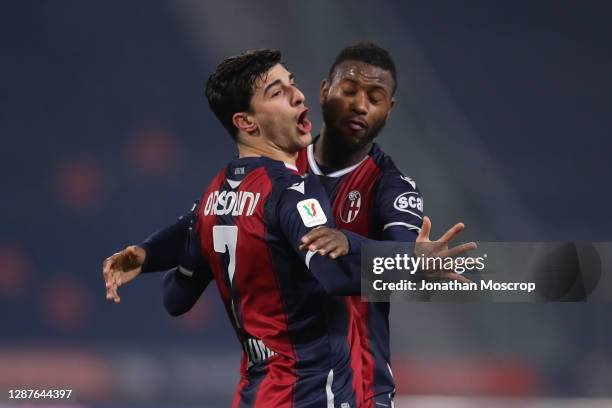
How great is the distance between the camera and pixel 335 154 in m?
3.00

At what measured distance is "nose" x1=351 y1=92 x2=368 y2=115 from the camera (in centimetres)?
298

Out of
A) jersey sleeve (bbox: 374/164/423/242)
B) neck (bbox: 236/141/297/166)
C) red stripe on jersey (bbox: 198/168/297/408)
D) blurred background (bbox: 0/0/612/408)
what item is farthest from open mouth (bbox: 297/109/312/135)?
blurred background (bbox: 0/0/612/408)

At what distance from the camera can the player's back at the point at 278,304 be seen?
2.18m

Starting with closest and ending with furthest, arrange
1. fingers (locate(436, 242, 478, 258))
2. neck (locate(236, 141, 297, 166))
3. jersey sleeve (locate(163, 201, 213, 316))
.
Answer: fingers (locate(436, 242, 478, 258)) < neck (locate(236, 141, 297, 166)) < jersey sleeve (locate(163, 201, 213, 316))

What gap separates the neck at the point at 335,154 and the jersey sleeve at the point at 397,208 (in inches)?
4.6

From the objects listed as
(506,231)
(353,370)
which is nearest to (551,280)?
(353,370)

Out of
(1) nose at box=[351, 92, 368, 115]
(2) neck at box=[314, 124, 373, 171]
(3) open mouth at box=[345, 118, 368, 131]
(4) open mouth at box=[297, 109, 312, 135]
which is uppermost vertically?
(1) nose at box=[351, 92, 368, 115]

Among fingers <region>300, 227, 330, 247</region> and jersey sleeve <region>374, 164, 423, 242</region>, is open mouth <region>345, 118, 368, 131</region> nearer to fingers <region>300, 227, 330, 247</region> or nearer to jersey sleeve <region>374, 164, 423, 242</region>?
jersey sleeve <region>374, 164, 423, 242</region>

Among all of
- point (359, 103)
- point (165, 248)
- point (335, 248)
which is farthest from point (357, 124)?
point (335, 248)

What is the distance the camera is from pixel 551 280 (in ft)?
9.77

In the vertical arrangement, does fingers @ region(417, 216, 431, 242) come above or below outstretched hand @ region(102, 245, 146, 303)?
above

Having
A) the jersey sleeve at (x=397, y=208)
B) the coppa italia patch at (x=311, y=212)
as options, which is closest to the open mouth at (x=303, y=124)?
the coppa italia patch at (x=311, y=212)

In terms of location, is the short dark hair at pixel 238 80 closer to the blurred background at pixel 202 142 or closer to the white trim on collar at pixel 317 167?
the white trim on collar at pixel 317 167

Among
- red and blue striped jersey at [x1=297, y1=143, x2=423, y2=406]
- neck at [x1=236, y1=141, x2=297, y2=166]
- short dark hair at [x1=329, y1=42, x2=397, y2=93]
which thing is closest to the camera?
neck at [x1=236, y1=141, x2=297, y2=166]
